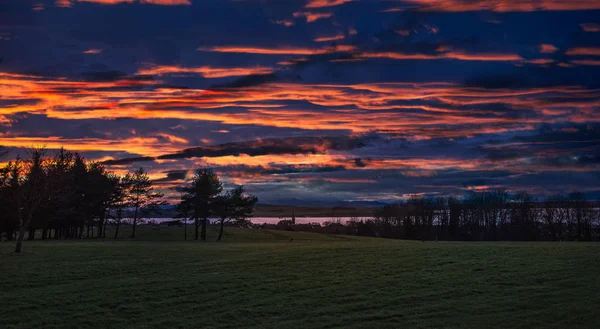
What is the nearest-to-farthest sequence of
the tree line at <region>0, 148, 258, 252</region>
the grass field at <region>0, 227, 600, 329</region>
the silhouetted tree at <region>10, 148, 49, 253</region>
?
the grass field at <region>0, 227, 600, 329</region>
the silhouetted tree at <region>10, 148, 49, 253</region>
the tree line at <region>0, 148, 258, 252</region>

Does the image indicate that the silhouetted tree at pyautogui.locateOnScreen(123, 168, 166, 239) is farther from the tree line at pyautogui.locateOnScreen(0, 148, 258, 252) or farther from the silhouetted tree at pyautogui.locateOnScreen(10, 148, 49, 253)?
the silhouetted tree at pyautogui.locateOnScreen(10, 148, 49, 253)

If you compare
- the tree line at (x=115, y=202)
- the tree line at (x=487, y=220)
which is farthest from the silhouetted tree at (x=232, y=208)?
the tree line at (x=487, y=220)

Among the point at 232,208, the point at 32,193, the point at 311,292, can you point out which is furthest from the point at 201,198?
the point at 311,292

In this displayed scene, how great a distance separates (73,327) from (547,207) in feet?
406

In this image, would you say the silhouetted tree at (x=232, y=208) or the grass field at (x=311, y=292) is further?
the silhouetted tree at (x=232, y=208)

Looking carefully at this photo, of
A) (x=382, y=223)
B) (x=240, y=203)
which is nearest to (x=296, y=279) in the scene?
(x=240, y=203)

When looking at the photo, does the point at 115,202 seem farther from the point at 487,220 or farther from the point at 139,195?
the point at 487,220

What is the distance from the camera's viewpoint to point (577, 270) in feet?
95.5

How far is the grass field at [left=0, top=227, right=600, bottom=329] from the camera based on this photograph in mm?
19703

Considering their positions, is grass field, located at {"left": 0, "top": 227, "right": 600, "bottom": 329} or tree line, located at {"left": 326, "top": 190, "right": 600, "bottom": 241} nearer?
grass field, located at {"left": 0, "top": 227, "right": 600, "bottom": 329}

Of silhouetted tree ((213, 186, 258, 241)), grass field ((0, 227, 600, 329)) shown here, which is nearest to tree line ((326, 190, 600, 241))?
silhouetted tree ((213, 186, 258, 241))

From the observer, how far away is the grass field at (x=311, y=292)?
19703 millimetres

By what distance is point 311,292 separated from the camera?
80.1ft

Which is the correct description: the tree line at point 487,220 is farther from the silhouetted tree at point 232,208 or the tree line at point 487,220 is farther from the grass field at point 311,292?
the grass field at point 311,292
